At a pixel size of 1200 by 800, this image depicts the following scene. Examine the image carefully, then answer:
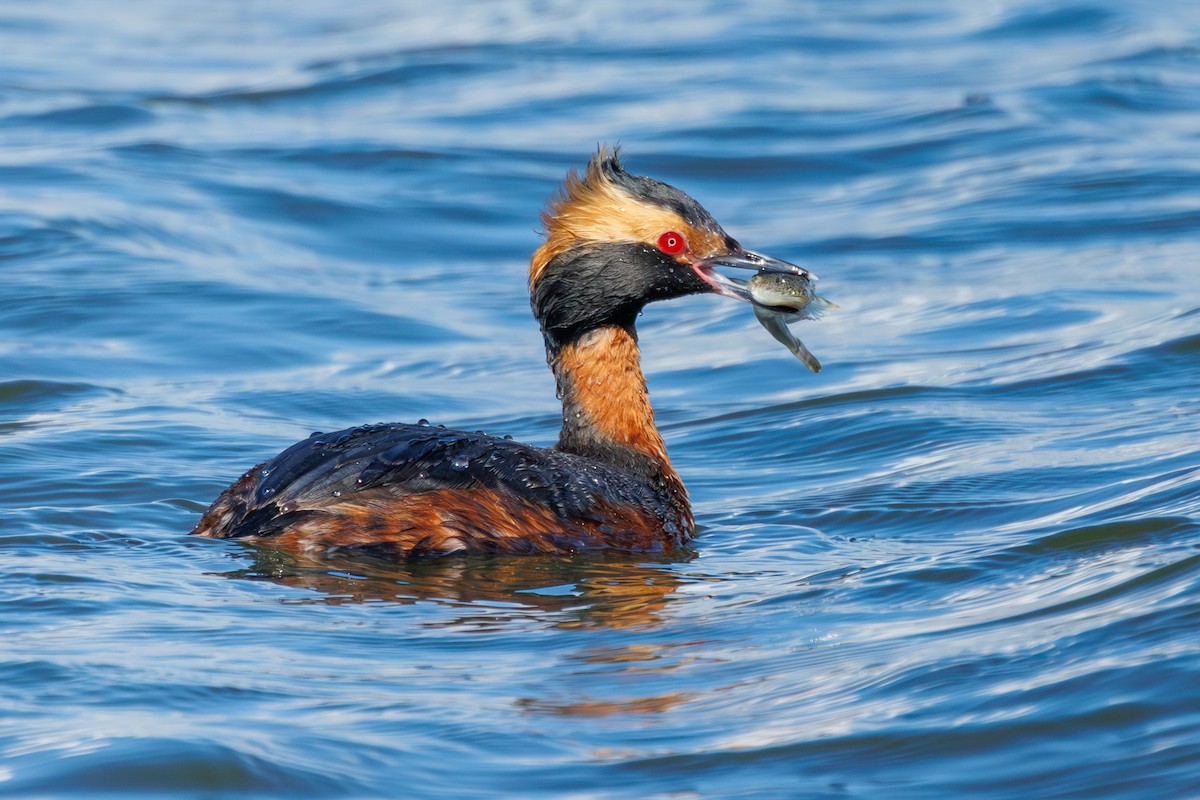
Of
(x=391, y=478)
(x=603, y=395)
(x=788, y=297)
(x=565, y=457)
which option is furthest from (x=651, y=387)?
(x=391, y=478)

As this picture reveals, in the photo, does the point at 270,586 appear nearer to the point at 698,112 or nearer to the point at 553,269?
the point at 553,269

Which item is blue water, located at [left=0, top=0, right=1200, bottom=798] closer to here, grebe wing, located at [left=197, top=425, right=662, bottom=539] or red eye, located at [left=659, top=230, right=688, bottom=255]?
grebe wing, located at [left=197, top=425, right=662, bottom=539]

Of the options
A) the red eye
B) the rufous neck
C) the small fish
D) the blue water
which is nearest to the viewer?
the blue water

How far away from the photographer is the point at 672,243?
7902 mm

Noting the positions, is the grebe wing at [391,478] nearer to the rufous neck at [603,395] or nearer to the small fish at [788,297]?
the rufous neck at [603,395]

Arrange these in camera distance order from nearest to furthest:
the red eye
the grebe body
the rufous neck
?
the grebe body, the red eye, the rufous neck

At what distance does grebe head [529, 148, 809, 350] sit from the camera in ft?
25.9

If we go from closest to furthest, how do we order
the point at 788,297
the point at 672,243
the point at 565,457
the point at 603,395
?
the point at 565,457 → the point at 788,297 → the point at 672,243 → the point at 603,395

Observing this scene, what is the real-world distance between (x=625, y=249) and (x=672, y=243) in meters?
0.20

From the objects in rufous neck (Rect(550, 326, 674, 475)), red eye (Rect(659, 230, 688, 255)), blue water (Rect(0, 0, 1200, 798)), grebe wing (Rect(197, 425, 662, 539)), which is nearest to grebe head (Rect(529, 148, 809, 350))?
red eye (Rect(659, 230, 688, 255))

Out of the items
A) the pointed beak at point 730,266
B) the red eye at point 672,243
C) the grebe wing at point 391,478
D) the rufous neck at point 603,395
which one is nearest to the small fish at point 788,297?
the pointed beak at point 730,266

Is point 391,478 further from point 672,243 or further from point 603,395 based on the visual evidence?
point 672,243

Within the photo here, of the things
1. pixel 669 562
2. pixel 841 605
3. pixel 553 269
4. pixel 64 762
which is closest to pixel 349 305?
pixel 553 269

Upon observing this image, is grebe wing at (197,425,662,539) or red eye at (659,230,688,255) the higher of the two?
red eye at (659,230,688,255)
